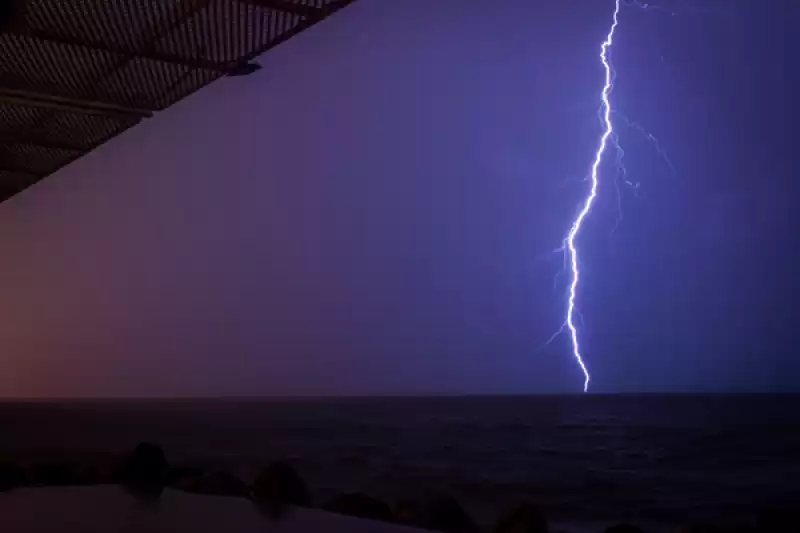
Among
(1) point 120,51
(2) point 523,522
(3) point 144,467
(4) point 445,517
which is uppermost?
(1) point 120,51

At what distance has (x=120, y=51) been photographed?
4.36 m

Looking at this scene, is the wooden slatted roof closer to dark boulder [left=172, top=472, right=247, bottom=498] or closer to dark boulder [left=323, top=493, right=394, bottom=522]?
dark boulder [left=172, top=472, right=247, bottom=498]

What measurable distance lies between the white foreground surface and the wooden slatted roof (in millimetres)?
2592

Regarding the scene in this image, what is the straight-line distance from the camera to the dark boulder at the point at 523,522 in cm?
576

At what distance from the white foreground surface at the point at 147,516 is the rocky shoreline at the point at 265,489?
266 mm

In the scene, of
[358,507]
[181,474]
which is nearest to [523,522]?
[358,507]

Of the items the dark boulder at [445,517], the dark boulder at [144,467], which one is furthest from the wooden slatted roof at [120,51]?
the dark boulder at [445,517]

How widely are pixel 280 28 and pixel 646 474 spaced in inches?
643

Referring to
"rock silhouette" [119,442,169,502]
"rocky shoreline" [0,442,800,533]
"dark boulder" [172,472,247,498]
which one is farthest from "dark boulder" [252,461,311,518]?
"rock silhouette" [119,442,169,502]

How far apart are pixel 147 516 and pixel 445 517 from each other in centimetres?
317

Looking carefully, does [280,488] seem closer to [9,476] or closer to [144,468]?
[144,468]

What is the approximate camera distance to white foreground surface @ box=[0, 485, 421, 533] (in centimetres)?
427

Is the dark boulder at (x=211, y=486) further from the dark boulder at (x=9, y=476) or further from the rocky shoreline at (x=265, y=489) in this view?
the dark boulder at (x=9, y=476)

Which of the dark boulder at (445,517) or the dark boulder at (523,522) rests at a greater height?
the dark boulder at (523,522)
